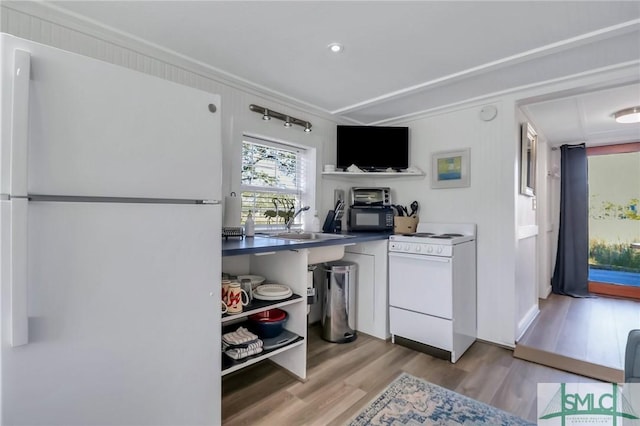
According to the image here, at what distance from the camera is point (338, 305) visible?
2.68 meters

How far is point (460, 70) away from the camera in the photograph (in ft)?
7.23

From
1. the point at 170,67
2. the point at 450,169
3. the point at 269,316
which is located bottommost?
the point at 269,316

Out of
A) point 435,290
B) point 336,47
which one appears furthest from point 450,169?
point 336,47

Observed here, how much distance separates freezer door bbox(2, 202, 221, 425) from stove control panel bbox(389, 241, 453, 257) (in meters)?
1.68

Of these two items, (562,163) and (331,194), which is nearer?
(331,194)

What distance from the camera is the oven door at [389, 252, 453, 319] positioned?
2.33 m

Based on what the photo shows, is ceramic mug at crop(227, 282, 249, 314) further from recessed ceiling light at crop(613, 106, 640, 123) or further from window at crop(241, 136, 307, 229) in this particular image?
recessed ceiling light at crop(613, 106, 640, 123)

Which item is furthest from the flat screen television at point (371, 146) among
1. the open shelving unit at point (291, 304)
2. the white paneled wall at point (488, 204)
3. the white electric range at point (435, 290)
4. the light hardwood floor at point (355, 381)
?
the light hardwood floor at point (355, 381)

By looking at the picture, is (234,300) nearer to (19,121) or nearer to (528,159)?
(19,121)

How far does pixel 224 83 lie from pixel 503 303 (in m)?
3.00

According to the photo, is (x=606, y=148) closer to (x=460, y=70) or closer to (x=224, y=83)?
(x=460, y=70)

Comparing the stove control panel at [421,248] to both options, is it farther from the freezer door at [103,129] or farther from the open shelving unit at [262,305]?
the freezer door at [103,129]

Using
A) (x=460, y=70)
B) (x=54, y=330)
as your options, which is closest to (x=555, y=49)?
(x=460, y=70)

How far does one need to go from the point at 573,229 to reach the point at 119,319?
5397 mm
